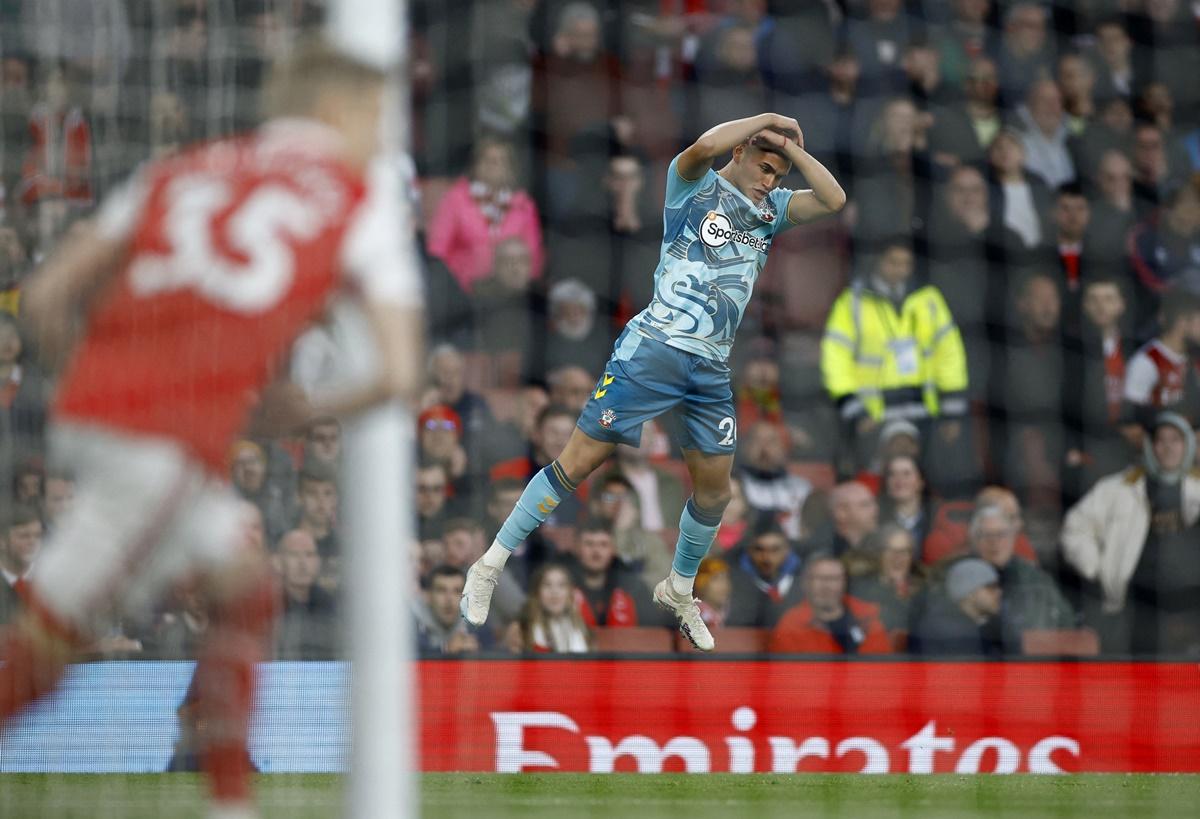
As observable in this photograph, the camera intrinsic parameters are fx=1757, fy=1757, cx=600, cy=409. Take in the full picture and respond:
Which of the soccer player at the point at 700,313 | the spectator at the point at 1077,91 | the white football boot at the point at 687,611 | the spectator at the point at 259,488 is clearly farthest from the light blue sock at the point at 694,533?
the spectator at the point at 1077,91

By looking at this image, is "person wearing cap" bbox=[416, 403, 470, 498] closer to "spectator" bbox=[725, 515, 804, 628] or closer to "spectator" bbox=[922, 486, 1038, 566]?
"spectator" bbox=[725, 515, 804, 628]

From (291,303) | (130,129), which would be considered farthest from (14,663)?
(130,129)

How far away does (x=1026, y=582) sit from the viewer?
31.1 feet

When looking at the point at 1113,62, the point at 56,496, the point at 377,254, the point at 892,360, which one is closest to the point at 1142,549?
the point at 892,360

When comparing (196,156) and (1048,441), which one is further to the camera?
(1048,441)

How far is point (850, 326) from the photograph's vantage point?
996 centimetres

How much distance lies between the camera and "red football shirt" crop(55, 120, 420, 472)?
353 centimetres

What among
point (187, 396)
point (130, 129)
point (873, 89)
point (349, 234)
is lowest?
point (187, 396)

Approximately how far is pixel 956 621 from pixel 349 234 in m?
6.46

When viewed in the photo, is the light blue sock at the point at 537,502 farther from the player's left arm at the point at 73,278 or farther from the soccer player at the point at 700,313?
the player's left arm at the point at 73,278

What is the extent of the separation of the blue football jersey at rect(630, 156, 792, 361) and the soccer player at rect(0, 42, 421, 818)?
8.68 feet

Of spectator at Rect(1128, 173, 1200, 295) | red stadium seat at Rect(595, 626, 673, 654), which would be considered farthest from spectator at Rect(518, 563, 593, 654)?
spectator at Rect(1128, 173, 1200, 295)

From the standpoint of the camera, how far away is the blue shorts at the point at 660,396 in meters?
6.28

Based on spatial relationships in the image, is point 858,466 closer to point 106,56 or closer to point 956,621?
point 956,621
